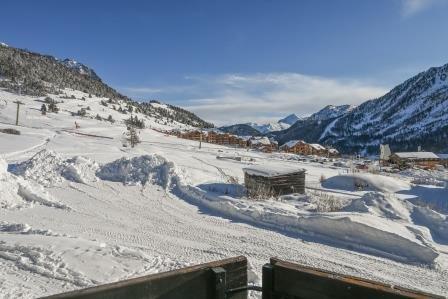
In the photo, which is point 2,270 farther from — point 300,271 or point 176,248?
point 300,271

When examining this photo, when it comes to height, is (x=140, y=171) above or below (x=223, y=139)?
below

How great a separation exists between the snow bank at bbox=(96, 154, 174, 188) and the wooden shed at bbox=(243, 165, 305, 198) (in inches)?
108

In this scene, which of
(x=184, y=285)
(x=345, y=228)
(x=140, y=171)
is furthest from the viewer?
(x=140, y=171)

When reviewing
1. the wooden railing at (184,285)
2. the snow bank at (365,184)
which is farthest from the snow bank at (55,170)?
the wooden railing at (184,285)

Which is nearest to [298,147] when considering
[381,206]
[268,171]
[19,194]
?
[268,171]

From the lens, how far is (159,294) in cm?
312

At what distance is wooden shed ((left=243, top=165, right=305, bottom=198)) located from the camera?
1516 cm

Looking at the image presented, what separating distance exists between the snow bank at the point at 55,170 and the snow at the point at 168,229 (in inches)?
1.5

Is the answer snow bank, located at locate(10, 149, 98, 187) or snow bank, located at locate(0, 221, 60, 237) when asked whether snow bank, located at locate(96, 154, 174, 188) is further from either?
snow bank, located at locate(0, 221, 60, 237)

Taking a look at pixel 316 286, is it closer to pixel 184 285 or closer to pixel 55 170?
pixel 184 285

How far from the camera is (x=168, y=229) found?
10.4 metres

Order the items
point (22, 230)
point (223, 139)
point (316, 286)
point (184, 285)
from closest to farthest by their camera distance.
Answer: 1. point (316, 286)
2. point (184, 285)
3. point (22, 230)
4. point (223, 139)

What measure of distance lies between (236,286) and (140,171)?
12858 mm

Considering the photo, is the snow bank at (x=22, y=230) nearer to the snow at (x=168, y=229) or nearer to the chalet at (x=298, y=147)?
the snow at (x=168, y=229)
